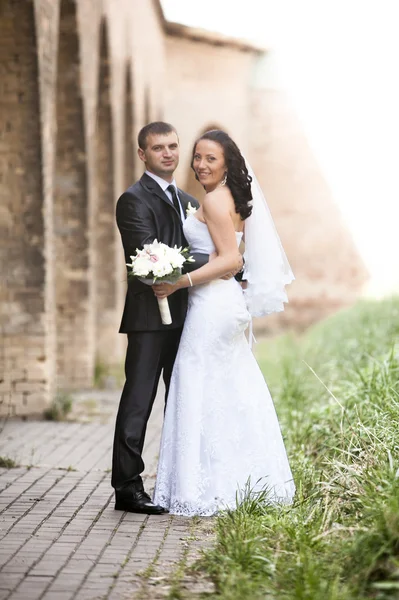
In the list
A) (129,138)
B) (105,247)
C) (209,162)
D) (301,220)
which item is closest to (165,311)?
(209,162)

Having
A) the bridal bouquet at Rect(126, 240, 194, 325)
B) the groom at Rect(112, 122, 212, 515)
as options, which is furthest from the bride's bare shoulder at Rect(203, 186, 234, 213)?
the bridal bouquet at Rect(126, 240, 194, 325)

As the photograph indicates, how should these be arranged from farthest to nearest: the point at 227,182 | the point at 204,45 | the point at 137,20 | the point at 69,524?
the point at 204,45 → the point at 137,20 → the point at 227,182 → the point at 69,524

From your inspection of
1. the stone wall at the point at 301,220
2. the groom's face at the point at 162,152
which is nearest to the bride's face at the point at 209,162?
the groom's face at the point at 162,152

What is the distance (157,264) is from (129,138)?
39.5 feet

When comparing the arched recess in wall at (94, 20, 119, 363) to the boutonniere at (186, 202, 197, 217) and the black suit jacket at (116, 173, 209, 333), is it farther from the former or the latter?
the black suit jacket at (116, 173, 209, 333)

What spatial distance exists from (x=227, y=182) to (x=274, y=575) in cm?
241

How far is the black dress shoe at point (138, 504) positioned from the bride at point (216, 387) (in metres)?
0.07

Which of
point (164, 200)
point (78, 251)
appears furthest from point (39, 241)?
point (164, 200)

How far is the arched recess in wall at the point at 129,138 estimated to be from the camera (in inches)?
635

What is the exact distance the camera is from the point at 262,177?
1026 inches

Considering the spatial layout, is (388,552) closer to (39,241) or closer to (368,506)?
(368,506)

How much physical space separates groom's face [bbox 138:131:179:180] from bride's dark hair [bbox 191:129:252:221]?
133 mm

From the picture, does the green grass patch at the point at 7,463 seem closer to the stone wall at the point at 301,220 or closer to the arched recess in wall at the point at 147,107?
the arched recess in wall at the point at 147,107

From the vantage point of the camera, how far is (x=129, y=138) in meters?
16.8
